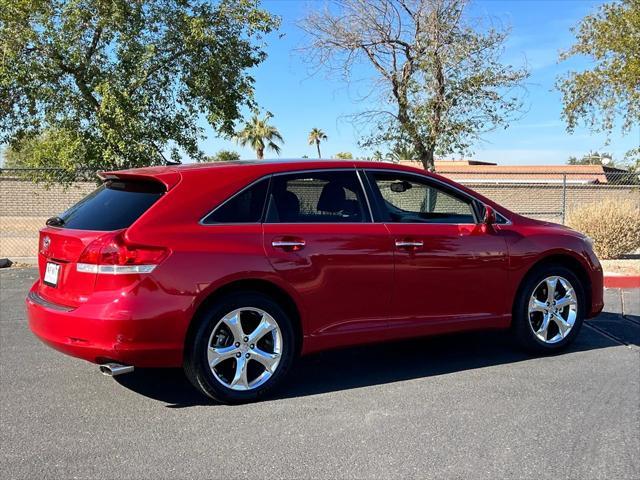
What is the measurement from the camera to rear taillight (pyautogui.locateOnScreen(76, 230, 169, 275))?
12.7 feet

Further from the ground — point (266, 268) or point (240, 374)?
point (266, 268)

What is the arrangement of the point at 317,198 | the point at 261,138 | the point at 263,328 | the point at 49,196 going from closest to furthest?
1. the point at 263,328
2. the point at 317,198
3. the point at 49,196
4. the point at 261,138

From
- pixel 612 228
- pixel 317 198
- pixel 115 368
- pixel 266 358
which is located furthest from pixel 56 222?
pixel 612 228

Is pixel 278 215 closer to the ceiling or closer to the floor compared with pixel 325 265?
closer to the ceiling

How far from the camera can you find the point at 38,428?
3848 millimetres

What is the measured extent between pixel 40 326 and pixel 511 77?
11780 millimetres

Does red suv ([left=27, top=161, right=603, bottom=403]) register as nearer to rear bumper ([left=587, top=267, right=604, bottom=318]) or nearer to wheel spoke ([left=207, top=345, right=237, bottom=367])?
wheel spoke ([left=207, top=345, right=237, bottom=367])

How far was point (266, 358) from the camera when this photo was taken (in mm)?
4363

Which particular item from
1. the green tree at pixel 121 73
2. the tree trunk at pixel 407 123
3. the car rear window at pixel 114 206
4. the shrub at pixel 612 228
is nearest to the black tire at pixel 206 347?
the car rear window at pixel 114 206

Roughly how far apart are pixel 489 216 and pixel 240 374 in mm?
2471

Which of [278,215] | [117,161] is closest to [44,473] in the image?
[278,215]

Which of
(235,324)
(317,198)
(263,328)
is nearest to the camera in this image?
(235,324)

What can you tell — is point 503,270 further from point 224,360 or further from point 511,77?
point 511,77

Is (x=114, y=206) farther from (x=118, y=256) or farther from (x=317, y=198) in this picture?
(x=317, y=198)
